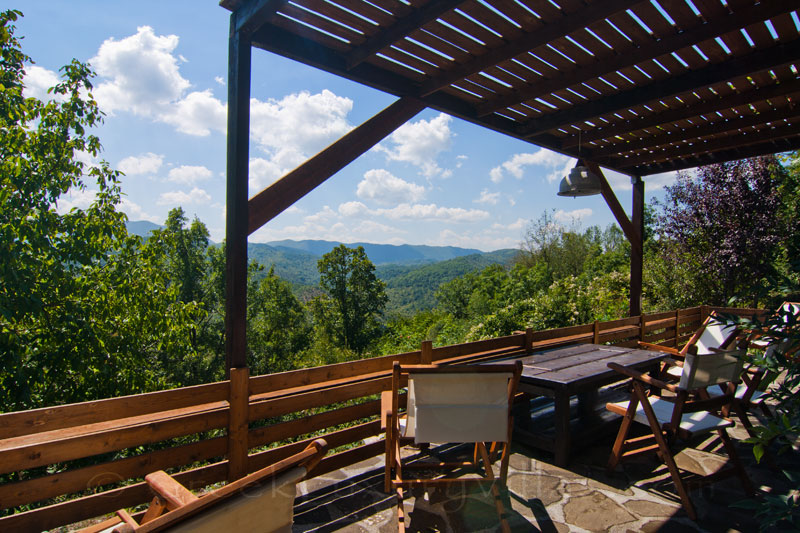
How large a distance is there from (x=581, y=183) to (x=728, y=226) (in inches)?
210

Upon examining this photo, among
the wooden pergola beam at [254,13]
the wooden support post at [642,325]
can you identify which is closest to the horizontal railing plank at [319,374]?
the wooden pergola beam at [254,13]

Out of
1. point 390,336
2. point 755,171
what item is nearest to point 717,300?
point 755,171

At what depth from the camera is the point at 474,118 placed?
378cm

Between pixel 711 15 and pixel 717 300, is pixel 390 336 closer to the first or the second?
pixel 717 300

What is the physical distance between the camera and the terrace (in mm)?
2066

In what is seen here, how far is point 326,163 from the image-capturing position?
2.71 metres

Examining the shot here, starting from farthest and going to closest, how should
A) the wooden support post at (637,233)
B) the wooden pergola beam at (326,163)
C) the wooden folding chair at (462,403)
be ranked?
the wooden support post at (637,233)
the wooden pergola beam at (326,163)
the wooden folding chair at (462,403)

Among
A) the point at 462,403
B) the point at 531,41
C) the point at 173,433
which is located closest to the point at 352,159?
the point at 531,41

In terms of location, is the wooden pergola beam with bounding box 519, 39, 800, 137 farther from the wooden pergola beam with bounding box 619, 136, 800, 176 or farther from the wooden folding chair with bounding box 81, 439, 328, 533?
the wooden folding chair with bounding box 81, 439, 328, 533

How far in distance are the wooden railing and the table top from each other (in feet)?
2.30

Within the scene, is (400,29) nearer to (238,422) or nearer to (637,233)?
(238,422)

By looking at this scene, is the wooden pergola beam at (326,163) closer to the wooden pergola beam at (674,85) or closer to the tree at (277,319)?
the wooden pergola beam at (674,85)

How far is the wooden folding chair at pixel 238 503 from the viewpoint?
1092 mm

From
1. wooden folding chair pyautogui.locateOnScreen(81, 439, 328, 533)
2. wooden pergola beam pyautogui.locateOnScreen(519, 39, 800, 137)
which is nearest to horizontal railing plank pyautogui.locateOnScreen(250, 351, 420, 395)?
wooden folding chair pyautogui.locateOnScreen(81, 439, 328, 533)
